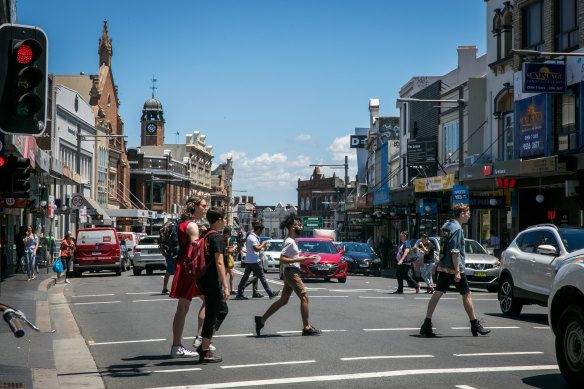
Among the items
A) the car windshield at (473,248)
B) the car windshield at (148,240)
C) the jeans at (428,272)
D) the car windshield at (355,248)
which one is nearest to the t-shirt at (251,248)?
the jeans at (428,272)

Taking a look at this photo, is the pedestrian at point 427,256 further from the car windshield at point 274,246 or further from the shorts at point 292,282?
the car windshield at point 274,246

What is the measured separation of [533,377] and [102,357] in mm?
5030

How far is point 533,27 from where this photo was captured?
29.8 meters

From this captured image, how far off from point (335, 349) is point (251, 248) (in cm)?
848

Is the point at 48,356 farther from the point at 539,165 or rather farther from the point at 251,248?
the point at 539,165

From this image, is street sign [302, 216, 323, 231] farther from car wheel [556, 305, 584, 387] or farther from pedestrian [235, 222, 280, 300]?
car wheel [556, 305, 584, 387]

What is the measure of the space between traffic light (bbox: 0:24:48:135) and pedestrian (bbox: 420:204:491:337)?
6.47 metres

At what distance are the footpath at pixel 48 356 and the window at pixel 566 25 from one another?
18737 mm

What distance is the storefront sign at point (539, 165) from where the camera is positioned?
23742 millimetres

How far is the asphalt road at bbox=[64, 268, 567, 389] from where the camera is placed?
803 centimetres

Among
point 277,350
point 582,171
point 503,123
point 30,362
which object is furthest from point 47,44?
point 503,123

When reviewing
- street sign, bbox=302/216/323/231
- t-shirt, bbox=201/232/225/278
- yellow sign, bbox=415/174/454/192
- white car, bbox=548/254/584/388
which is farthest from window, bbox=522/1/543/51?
street sign, bbox=302/216/323/231

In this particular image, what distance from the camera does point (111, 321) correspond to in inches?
556

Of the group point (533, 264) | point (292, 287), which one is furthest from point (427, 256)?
point (292, 287)
